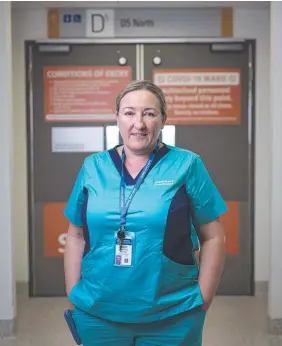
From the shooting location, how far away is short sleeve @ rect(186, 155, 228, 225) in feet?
5.37

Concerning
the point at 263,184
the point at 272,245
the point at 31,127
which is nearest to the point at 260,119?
A: the point at 263,184

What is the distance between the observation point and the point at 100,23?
3904 mm

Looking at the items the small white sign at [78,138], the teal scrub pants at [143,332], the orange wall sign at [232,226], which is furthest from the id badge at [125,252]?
the orange wall sign at [232,226]

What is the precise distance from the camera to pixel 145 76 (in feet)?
13.1

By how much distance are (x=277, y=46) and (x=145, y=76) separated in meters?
1.24

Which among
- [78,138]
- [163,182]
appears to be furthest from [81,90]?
[163,182]

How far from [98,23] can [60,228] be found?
1.69m

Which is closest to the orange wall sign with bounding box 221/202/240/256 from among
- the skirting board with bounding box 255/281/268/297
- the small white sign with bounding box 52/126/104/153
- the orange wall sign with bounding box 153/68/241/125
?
the skirting board with bounding box 255/281/268/297

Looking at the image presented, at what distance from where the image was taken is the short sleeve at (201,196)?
5.37ft

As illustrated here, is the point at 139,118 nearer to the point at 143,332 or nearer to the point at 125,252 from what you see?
the point at 125,252

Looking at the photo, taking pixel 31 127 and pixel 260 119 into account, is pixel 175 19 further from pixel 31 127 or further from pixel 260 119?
pixel 31 127

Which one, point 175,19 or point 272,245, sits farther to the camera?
point 175,19

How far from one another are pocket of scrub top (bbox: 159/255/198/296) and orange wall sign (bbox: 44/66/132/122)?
252cm

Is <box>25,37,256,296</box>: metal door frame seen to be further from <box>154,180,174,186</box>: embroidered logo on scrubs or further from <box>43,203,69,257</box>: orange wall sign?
<box>154,180,174,186</box>: embroidered logo on scrubs
